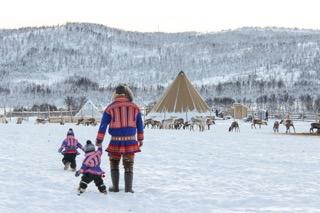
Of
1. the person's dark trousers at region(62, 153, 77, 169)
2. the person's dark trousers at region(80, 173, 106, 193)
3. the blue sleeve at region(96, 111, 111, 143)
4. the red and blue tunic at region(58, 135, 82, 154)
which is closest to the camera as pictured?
the person's dark trousers at region(80, 173, 106, 193)

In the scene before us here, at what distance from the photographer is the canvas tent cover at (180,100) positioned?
3769 cm

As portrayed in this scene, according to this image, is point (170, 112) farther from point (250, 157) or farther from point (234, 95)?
point (234, 95)

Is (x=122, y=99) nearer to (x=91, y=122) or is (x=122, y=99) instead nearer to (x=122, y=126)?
(x=122, y=126)

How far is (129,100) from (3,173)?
120 inches

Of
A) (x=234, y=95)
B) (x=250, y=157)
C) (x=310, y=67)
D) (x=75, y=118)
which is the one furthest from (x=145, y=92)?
(x=250, y=157)

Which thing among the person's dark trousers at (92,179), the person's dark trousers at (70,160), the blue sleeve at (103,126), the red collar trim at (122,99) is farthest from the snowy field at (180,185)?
the red collar trim at (122,99)

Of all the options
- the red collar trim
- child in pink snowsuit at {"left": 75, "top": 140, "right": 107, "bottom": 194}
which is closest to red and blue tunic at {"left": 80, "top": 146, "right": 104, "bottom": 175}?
child in pink snowsuit at {"left": 75, "top": 140, "right": 107, "bottom": 194}

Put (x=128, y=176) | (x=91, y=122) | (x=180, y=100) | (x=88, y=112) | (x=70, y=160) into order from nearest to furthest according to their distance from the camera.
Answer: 1. (x=128, y=176)
2. (x=70, y=160)
3. (x=91, y=122)
4. (x=180, y=100)
5. (x=88, y=112)

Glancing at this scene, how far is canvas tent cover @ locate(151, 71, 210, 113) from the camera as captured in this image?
124 ft

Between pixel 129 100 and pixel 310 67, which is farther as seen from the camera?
pixel 310 67

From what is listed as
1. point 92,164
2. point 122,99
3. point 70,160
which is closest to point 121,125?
point 122,99

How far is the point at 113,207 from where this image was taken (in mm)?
6434

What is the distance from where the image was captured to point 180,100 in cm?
3800

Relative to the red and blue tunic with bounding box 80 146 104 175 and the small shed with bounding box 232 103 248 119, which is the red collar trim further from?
the small shed with bounding box 232 103 248 119
